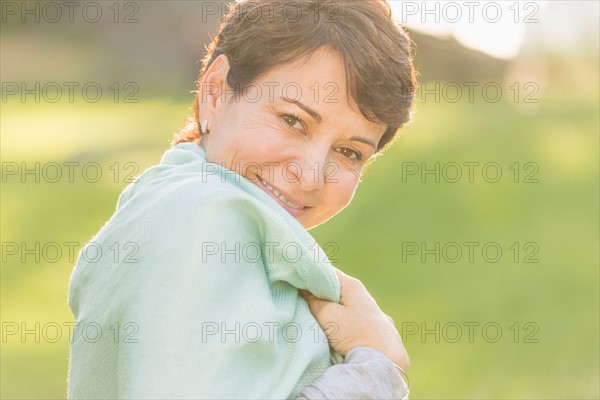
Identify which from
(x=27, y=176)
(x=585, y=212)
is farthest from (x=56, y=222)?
(x=585, y=212)

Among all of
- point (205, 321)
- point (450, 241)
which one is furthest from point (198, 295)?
point (450, 241)

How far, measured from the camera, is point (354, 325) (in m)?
1.83

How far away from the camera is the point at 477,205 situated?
32.3 ft

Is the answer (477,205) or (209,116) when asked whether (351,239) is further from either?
(209,116)

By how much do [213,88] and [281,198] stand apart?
33 cm

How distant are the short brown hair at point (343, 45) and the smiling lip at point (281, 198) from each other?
0.74ft

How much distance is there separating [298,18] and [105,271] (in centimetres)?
69

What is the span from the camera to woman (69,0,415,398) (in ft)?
5.32

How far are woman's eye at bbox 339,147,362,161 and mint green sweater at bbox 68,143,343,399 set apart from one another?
11.5 inches

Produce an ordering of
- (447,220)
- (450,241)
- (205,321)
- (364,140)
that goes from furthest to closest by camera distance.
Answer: (447,220)
(450,241)
(364,140)
(205,321)

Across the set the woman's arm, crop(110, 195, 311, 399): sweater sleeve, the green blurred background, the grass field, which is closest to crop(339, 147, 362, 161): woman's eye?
the woman's arm

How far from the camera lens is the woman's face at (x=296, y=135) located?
1.95 meters

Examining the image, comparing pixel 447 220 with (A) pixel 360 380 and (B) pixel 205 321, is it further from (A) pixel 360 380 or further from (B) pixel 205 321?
(B) pixel 205 321

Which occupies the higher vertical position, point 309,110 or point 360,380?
point 309,110
